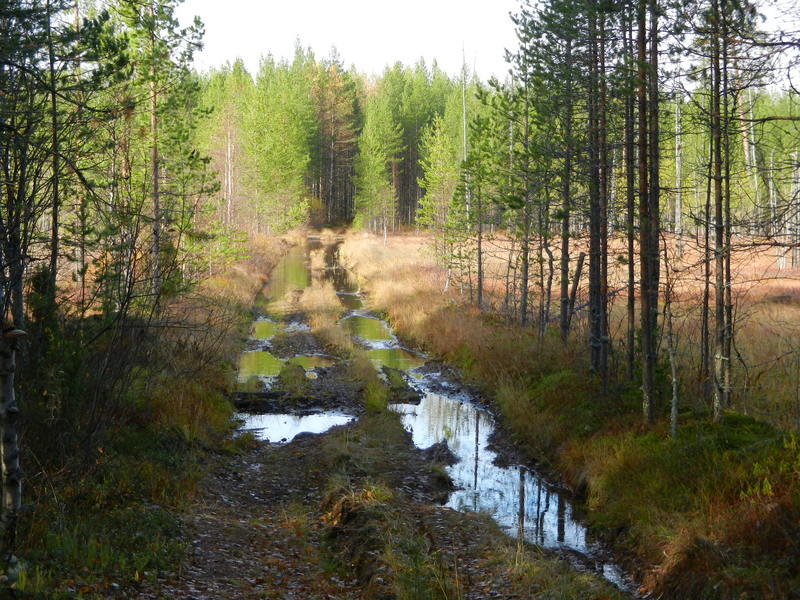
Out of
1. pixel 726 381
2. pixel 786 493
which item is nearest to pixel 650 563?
pixel 786 493

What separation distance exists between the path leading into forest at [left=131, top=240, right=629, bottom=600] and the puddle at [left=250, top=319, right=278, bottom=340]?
4511 mm

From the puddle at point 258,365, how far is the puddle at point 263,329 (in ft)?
8.16

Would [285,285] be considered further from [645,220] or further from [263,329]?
[645,220]

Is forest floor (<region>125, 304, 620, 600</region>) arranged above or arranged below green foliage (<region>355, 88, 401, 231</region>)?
below

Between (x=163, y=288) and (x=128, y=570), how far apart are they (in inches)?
126

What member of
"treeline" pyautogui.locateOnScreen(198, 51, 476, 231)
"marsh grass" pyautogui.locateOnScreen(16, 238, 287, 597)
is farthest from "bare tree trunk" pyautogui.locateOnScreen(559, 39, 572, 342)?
"treeline" pyautogui.locateOnScreen(198, 51, 476, 231)

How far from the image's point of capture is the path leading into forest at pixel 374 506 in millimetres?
7039

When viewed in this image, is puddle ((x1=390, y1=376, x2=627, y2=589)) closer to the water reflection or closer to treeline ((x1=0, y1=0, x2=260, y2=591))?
treeline ((x1=0, y1=0, x2=260, y2=591))

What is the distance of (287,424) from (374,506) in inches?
259

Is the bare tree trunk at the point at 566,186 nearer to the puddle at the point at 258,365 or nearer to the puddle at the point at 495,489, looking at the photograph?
the puddle at the point at 495,489

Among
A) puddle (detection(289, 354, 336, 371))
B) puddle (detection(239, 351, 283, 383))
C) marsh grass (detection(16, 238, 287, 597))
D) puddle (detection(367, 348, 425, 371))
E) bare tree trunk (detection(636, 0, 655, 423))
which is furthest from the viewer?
puddle (detection(367, 348, 425, 371))

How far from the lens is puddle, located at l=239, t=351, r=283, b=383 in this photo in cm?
1898

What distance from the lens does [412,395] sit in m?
16.9

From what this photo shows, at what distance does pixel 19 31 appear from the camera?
711cm
